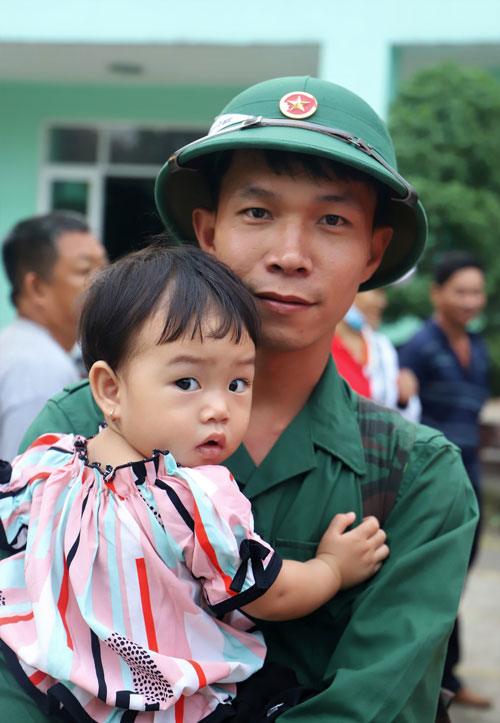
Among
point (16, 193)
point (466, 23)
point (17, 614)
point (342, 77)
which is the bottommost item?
point (17, 614)

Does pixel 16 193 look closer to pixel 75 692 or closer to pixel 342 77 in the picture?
pixel 342 77

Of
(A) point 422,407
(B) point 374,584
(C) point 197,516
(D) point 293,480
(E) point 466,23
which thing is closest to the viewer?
(C) point 197,516

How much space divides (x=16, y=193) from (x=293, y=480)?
10.2m

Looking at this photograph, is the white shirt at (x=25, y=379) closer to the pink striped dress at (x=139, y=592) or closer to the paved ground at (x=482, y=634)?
the pink striped dress at (x=139, y=592)

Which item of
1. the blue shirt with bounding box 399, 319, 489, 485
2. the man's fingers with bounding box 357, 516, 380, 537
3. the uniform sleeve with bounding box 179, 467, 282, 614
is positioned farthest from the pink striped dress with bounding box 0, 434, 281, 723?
the blue shirt with bounding box 399, 319, 489, 485

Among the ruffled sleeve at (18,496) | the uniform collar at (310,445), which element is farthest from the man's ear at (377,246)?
the ruffled sleeve at (18,496)

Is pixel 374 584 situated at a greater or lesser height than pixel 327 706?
greater

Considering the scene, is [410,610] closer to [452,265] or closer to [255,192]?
[255,192]

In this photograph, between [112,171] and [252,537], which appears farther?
[112,171]

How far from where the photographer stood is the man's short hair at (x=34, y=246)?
423cm

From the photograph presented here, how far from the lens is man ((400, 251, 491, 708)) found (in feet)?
17.5

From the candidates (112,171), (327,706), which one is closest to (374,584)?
(327,706)

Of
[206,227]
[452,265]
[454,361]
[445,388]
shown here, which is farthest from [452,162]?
[206,227]

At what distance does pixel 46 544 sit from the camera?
165 cm
